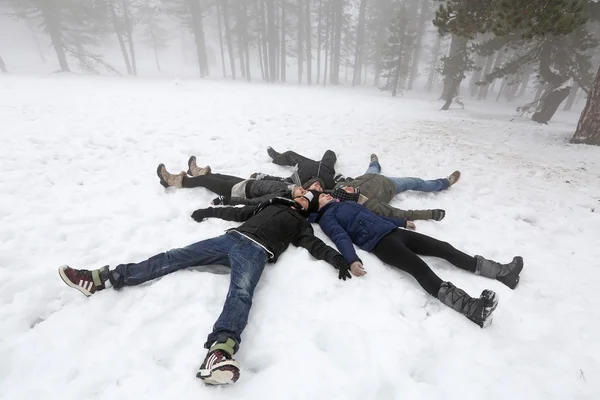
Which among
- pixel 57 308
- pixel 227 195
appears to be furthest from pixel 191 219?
pixel 57 308

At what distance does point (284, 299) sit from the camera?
3195mm

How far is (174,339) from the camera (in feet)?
8.91

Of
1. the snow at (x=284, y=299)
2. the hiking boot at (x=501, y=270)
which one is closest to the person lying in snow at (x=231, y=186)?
the snow at (x=284, y=299)

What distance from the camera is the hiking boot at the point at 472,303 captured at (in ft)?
9.46

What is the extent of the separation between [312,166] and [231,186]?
1979 mm

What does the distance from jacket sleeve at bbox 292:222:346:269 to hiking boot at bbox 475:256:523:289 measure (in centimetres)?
184

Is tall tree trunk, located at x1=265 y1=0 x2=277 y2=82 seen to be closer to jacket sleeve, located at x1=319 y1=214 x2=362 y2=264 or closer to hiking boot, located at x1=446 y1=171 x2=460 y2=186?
hiking boot, located at x1=446 y1=171 x2=460 y2=186

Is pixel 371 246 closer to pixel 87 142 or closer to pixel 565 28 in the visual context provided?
pixel 565 28

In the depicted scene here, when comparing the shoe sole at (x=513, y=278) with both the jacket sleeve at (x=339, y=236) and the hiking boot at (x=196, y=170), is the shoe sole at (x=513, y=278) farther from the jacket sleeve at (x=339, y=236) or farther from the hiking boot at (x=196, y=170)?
the hiking boot at (x=196, y=170)

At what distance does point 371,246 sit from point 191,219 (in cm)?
295

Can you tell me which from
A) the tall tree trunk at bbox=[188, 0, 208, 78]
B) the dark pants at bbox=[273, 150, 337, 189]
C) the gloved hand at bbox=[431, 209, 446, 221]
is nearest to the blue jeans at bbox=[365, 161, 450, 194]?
the gloved hand at bbox=[431, 209, 446, 221]

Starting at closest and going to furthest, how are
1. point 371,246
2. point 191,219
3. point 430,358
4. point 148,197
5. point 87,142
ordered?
point 430,358
point 371,246
point 191,219
point 148,197
point 87,142

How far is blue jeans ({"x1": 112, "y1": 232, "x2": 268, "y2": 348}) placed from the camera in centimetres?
292

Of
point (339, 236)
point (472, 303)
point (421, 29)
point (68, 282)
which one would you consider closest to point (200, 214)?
point (68, 282)
